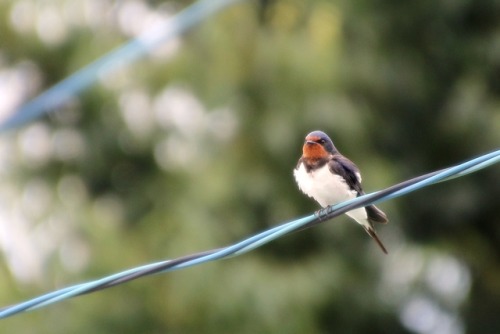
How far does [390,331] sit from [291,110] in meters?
2.08

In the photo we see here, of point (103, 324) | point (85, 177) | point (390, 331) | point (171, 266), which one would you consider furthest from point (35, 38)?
point (171, 266)

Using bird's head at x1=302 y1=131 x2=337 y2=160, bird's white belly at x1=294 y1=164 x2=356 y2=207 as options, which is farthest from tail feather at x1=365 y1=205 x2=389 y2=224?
bird's head at x1=302 y1=131 x2=337 y2=160

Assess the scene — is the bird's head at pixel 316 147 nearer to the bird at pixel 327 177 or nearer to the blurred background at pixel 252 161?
the bird at pixel 327 177

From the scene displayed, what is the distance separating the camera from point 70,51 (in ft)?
34.7

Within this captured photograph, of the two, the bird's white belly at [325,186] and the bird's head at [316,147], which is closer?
the bird's white belly at [325,186]

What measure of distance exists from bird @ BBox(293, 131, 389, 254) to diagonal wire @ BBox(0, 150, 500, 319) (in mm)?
1060

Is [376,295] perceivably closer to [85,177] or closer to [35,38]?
[85,177]

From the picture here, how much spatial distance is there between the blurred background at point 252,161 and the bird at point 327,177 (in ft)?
11.1

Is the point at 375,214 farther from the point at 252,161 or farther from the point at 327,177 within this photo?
the point at 252,161

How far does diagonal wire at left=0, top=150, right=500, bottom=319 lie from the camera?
3826 millimetres

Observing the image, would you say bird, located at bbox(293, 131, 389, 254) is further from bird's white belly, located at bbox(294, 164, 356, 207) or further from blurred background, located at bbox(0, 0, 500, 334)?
blurred background, located at bbox(0, 0, 500, 334)

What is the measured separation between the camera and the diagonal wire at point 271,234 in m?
3.83

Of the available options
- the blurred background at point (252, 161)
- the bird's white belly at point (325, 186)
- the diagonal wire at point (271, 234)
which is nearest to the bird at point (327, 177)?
the bird's white belly at point (325, 186)

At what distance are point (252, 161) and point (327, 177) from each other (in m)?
3.96
